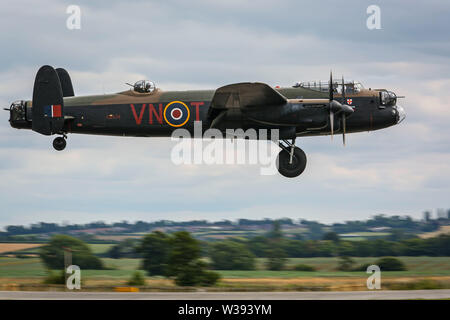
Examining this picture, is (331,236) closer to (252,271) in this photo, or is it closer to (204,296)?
(252,271)

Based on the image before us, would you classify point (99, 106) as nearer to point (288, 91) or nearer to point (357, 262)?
point (288, 91)

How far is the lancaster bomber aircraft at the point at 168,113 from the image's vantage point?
2370cm

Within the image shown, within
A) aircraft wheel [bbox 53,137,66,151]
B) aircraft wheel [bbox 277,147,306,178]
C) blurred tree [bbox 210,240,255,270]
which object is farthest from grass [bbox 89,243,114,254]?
aircraft wheel [bbox 277,147,306,178]

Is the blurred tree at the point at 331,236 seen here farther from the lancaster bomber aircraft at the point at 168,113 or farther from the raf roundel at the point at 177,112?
the raf roundel at the point at 177,112

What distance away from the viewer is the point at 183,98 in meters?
24.2

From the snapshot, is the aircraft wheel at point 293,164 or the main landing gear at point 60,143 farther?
the main landing gear at point 60,143

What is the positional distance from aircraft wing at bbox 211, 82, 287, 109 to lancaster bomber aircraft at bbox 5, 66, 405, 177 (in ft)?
1.77

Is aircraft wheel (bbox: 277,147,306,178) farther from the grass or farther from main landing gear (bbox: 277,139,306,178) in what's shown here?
the grass

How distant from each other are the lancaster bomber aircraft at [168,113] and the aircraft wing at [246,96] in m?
0.54

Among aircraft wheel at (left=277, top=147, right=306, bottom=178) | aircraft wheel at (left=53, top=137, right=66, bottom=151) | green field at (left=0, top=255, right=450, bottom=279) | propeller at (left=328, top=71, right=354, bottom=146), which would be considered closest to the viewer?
propeller at (left=328, top=71, right=354, bottom=146)

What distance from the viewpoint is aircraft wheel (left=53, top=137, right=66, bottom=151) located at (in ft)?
82.1

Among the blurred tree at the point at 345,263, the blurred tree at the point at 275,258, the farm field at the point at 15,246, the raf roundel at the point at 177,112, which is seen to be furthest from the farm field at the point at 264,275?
the raf roundel at the point at 177,112

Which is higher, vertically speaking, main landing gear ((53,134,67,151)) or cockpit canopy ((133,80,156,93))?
cockpit canopy ((133,80,156,93))

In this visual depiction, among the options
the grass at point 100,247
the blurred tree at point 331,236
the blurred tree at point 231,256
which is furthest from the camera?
the blurred tree at point 331,236
